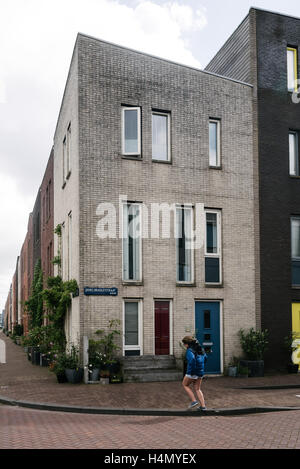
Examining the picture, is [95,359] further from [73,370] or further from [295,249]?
[295,249]

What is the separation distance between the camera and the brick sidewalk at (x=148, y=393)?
12.1 meters

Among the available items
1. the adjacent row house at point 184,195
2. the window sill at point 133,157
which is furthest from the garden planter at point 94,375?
the window sill at point 133,157

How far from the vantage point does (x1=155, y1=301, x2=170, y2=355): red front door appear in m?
16.8

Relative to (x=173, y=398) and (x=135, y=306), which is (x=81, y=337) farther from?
(x=173, y=398)

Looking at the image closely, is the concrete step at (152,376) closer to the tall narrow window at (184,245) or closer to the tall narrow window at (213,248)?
the tall narrow window at (184,245)

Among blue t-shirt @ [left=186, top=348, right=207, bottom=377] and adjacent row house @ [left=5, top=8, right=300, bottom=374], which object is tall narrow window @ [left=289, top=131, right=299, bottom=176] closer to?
adjacent row house @ [left=5, top=8, right=300, bottom=374]

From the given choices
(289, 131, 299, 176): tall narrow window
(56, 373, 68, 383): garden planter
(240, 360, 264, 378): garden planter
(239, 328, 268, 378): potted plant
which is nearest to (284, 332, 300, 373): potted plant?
(239, 328, 268, 378): potted plant

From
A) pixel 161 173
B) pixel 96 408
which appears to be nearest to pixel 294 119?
pixel 161 173

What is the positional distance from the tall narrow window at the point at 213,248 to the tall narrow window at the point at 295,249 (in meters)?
2.80

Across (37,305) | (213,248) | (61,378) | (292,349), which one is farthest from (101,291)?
(37,305)

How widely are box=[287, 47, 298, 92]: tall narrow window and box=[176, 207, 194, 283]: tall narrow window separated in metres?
6.06

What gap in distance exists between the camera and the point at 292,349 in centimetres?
1823

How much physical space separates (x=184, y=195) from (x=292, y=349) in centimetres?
626

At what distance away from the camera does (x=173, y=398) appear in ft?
41.7
